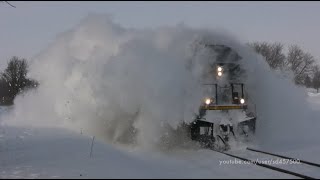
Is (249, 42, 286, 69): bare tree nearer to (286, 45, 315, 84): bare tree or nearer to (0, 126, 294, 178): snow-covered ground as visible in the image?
(286, 45, 315, 84): bare tree

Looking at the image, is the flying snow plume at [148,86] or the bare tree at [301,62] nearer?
the flying snow plume at [148,86]

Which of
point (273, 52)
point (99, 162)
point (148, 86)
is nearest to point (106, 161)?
point (99, 162)

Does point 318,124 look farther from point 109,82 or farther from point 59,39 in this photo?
point 59,39

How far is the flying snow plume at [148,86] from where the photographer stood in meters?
13.7

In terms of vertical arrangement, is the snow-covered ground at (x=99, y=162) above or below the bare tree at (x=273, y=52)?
below

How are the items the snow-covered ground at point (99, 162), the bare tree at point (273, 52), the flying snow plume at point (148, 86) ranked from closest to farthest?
the snow-covered ground at point (99, 162) < the flying snow plume at point (148, 86) < the bare tree at point (273, 52)

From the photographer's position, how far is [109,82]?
15.7 meters

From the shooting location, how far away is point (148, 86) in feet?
46.4

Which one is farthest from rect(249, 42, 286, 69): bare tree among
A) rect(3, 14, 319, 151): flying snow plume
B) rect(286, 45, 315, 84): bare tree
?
rect(3, 14, 319, 151): flying snow plume

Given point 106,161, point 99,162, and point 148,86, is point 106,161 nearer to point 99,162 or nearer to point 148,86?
point 99,162

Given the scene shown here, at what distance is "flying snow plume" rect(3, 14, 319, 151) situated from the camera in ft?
45.0

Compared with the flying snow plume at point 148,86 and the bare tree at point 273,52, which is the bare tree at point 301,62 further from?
the flying snow plume at point 148,86

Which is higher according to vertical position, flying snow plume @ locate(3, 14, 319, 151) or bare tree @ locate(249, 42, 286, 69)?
bare tree @ locate(249, 42, 286, 69)

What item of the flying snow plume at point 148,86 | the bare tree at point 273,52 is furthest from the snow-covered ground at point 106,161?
the bare tree at point 273,52
